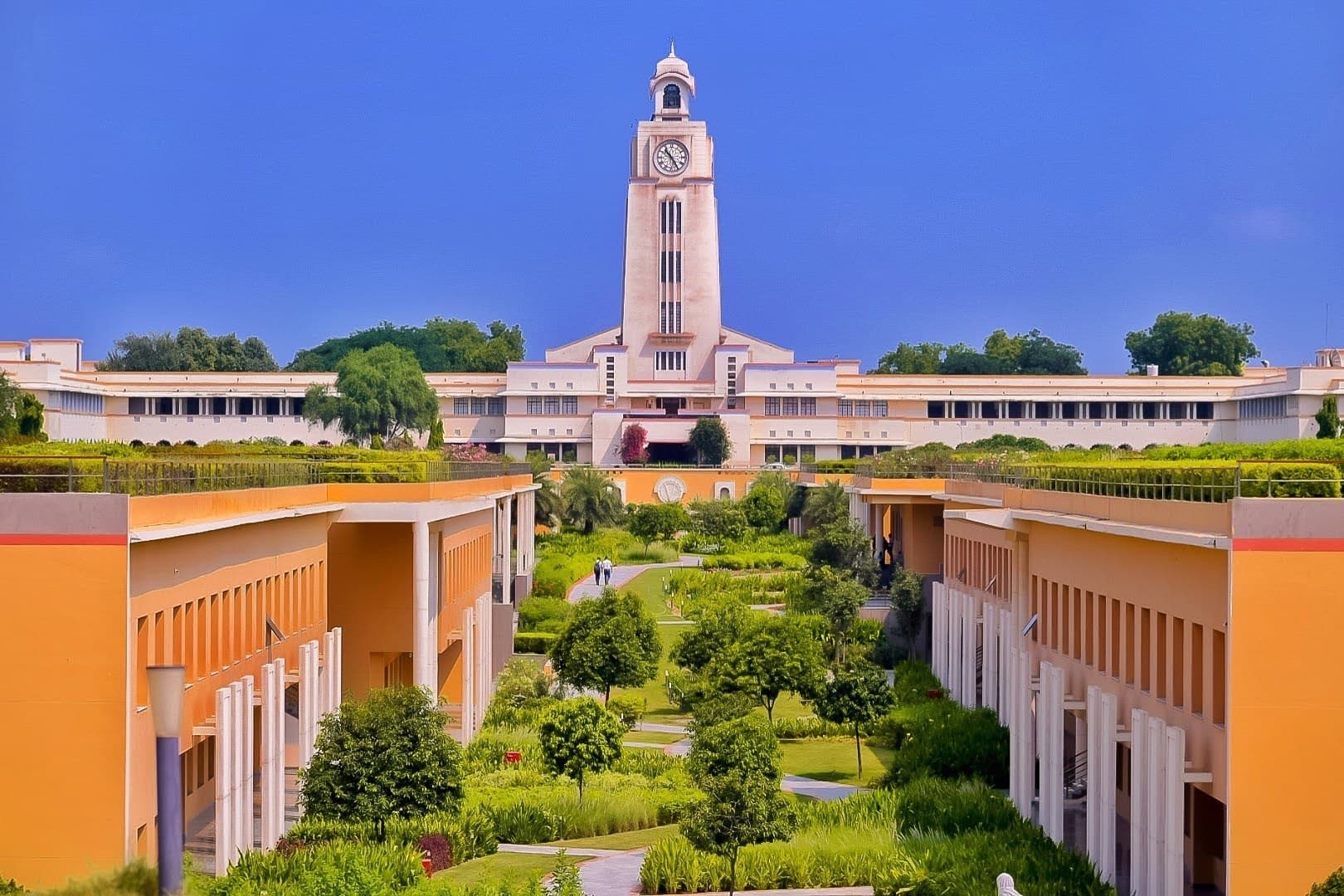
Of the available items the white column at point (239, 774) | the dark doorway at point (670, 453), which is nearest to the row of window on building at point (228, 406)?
the dark doorway at point (670, 453)

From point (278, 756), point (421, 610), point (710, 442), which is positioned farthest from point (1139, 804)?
point (710, 442)

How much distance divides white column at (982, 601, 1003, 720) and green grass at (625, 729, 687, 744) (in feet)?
16.5

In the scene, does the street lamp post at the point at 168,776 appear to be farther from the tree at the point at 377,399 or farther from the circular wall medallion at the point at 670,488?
the tree at the point at 377,399

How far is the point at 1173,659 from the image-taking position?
1630 centimetres

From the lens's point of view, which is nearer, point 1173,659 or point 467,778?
point 1173,659

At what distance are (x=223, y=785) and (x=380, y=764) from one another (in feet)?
9.33

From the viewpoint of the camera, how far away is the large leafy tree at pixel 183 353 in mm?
Answer: 115625

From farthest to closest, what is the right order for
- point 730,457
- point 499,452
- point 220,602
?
point 499,452 < point 730,457 < point 220,602

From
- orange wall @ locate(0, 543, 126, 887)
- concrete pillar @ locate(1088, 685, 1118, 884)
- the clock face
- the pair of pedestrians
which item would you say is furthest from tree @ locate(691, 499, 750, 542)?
orange wall @ locate(0, 543, 126, 887)

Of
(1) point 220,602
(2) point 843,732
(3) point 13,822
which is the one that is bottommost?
(2) point 843,732

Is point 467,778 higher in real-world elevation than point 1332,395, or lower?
lower

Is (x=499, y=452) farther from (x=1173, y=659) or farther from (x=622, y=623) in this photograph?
(x=1173, y=659)

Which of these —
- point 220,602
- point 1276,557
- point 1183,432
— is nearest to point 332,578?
point 220,602

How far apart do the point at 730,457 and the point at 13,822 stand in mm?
73805
